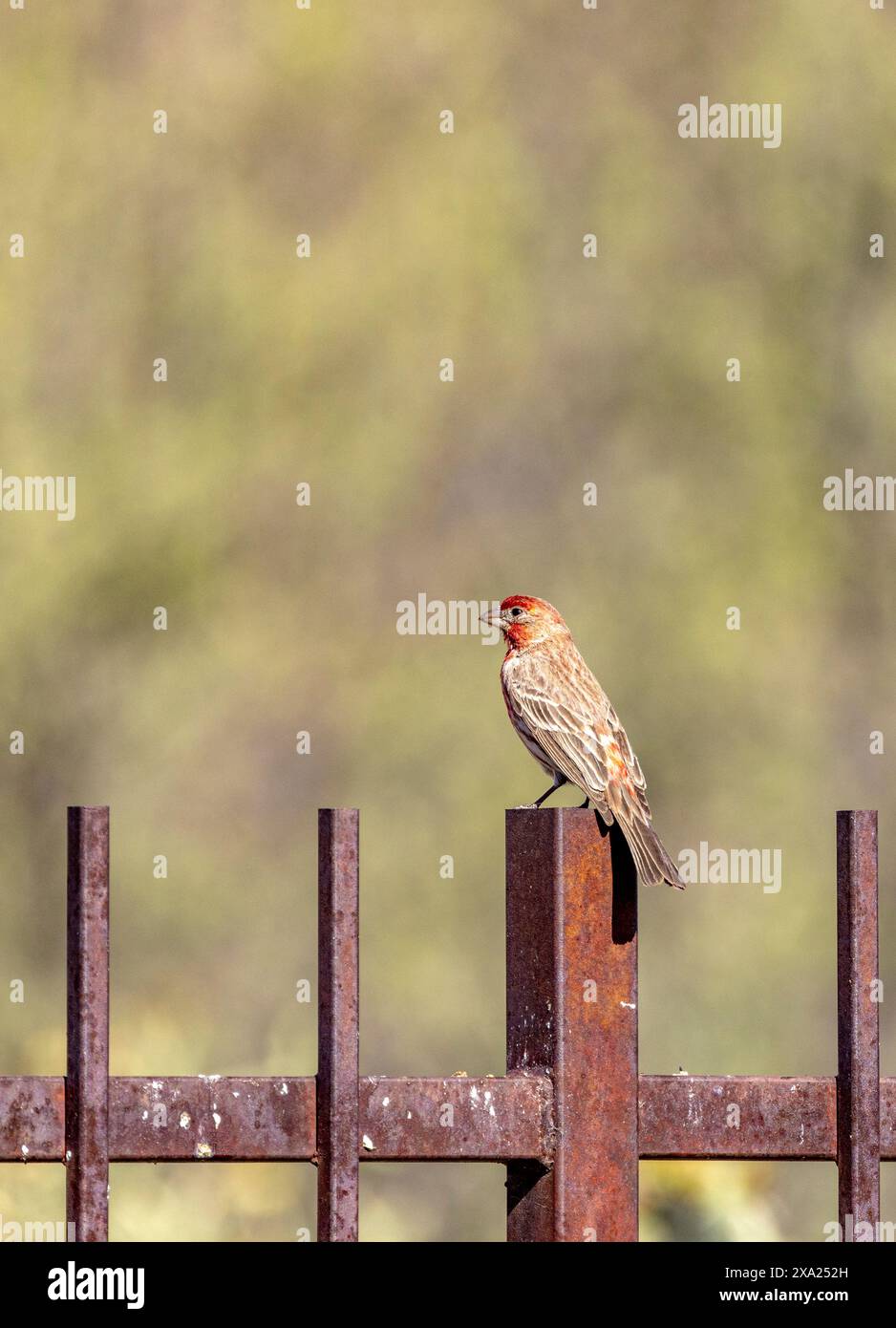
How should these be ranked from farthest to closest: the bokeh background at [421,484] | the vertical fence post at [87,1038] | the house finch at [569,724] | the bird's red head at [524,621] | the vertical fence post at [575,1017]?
the bokeh background at [421,484] < the bird's red head at [524,621] < the house finch at [569,724] < the vertical fence post at [575,1017] < the vertical fence post at [87,1038]

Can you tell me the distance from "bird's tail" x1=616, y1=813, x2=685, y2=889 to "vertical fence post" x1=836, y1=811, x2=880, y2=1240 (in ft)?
5.09

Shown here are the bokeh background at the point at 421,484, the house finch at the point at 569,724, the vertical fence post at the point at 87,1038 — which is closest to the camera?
the vertical fence post at the point at 87,1038

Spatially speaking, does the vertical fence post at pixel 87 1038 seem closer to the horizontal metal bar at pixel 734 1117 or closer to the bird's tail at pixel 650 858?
the horizontal metal bar at pixel 734 1117

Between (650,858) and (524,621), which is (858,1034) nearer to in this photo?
(650,858)

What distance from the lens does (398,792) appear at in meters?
16.4

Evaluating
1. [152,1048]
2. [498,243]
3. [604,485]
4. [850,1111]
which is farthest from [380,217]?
[850,1111]

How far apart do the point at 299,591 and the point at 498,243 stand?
3.17 meters

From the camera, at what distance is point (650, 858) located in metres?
4.92

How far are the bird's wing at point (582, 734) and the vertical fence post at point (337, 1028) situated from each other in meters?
2.70

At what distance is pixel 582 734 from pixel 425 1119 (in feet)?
10.1

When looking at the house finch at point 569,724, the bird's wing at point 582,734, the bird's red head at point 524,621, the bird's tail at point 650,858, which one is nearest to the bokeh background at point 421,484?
the bird's red head at point 524,621

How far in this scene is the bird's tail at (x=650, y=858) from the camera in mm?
4734

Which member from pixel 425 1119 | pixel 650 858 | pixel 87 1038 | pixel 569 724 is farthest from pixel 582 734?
pixel 87 1038

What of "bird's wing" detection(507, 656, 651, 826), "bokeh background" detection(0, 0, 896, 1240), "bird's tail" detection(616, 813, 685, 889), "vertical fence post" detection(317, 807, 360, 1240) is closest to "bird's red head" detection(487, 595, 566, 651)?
"bird's wing" detection(507, 656, 651, 826)
